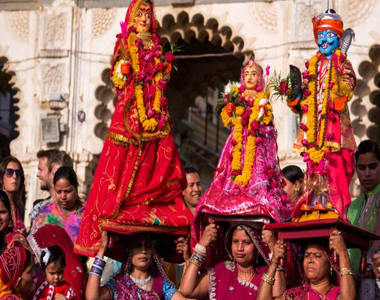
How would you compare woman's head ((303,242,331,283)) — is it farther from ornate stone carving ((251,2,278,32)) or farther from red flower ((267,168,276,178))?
ornate stone carving ((251,2,278,32))

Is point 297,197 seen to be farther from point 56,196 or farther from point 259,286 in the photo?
point 56,196

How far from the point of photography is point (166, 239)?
7824mm

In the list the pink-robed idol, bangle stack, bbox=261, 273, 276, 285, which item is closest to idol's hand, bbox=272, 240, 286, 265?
bangle stack, bbox=261, 273, 276, 285

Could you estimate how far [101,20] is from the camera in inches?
570

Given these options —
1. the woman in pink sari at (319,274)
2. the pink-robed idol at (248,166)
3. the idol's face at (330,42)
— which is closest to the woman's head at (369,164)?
the pink-robed idol at (248,166)

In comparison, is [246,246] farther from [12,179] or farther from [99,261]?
[12,179]

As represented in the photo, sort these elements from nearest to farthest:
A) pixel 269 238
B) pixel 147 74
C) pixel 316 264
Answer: pixel 316 264, pixel 269 238, pixel 147 74

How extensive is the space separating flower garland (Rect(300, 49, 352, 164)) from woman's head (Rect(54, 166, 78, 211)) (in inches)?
79.0

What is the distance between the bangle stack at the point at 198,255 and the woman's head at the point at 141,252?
1.24ft

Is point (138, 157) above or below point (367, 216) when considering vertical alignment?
above

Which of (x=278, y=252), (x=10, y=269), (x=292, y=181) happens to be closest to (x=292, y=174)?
(x=292, y=181)

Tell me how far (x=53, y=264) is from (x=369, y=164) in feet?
7.64

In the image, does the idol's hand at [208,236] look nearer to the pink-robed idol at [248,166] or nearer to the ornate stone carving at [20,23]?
the pink-robed idol at [248,166]

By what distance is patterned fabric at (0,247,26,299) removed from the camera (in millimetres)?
7355
